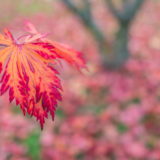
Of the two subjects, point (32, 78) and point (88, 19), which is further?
point (88, 19)

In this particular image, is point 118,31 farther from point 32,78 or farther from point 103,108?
point 32,78

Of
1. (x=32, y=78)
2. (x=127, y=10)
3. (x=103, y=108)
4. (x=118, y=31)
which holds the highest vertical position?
(x=118, y=31)

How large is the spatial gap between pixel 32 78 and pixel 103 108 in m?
2.62

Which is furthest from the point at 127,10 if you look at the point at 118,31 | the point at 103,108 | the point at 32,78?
the point at 32,78

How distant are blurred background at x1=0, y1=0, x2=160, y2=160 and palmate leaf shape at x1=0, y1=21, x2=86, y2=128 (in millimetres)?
1884

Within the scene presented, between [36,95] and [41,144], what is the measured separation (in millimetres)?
2056

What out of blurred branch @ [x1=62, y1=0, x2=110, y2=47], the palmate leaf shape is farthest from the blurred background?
the palmate leaf shape

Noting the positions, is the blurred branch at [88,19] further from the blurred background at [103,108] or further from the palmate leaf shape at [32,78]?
the palmate leaf shape at [32,78]

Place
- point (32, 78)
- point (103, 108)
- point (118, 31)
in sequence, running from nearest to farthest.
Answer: point (32, 78) → point (103, 108) → point (118, 31)

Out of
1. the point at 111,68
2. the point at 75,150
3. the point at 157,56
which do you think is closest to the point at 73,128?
the point at 75,150

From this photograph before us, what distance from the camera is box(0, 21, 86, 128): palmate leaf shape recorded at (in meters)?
0.88

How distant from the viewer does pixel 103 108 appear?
3.47 m

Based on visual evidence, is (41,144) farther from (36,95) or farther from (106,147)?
(36,95)

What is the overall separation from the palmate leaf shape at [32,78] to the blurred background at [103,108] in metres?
1.88
